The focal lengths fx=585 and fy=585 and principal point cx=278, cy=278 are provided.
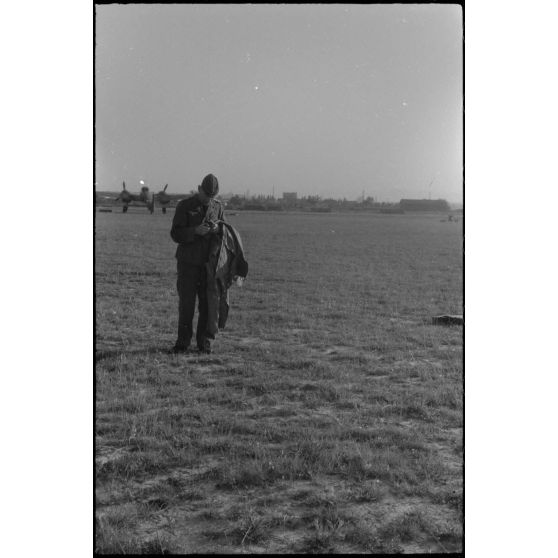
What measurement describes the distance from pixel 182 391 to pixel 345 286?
3845 mm

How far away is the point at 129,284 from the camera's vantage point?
5707 mm

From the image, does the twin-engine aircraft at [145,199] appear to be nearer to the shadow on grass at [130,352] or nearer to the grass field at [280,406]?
the grass field at [280,406]

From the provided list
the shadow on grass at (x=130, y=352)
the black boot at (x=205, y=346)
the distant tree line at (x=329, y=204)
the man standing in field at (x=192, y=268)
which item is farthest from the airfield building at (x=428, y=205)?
the shadow on grass at (x=130, y=352)

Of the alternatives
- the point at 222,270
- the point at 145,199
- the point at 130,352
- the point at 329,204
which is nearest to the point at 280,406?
the point at 222,270

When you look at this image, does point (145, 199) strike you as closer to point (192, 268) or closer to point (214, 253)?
point (214, 253)

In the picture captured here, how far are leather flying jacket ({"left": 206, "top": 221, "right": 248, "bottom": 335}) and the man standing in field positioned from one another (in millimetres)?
61

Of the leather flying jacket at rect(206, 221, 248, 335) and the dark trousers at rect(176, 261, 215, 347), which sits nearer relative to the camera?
the leather flying jacket at rect(206, 221, 248, 335)

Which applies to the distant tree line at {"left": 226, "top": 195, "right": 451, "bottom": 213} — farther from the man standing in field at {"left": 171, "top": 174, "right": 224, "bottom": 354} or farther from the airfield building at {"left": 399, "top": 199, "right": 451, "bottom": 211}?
the man standing in field at {"left": 171, "top": 174, "right": 224, "bottom": 354}

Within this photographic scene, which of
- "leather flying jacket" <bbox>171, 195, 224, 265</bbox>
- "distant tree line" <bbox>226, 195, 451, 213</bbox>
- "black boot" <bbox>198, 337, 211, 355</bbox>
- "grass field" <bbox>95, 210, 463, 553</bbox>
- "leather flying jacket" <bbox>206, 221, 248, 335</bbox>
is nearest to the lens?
"grass field" <bbox>95, 210, 463, 553</bbox>

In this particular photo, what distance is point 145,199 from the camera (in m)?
4.10

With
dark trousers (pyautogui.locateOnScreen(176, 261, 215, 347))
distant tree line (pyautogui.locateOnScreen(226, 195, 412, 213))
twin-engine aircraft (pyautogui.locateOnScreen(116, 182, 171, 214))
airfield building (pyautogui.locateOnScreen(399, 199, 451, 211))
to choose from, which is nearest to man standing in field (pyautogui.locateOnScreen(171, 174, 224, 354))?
dark trousers (pyautogui.locateOnScreen(176, 261, 215, 347))

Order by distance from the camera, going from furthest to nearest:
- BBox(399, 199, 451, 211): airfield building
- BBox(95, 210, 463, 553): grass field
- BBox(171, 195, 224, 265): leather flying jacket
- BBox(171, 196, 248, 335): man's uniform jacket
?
BBox(171, 196, 248, 335): man's uniform jacket → BBox(171, 195, 224, 265): leather flying jacket → BBox(399, 199, 451, 211): airfield building → BBox(95, 210, 463, 553): grass field

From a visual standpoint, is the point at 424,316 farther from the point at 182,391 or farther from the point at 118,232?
the point at 118,232

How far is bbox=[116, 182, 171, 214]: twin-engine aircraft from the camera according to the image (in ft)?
12.7
